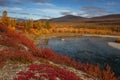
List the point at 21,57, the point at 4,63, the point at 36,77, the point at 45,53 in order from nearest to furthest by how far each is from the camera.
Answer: the point at 36,77, the point at 4,63, the point at 21,57, the point at 45,53

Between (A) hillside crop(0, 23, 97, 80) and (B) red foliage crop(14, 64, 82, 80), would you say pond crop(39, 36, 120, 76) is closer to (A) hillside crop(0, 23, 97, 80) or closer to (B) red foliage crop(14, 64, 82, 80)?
(A) hillside crop(0, 23, 97, 80)

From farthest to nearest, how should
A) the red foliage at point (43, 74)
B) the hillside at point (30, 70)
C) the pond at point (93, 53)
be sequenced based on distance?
the pond at point (93, 53), the hillside at point (30, 70), the red foliage at point (43, 74)

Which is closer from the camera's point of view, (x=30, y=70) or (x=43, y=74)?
(x=43, y=74)

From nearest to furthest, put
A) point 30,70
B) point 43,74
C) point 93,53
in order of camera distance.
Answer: point 43,74 < point 30,70 < point 93,53

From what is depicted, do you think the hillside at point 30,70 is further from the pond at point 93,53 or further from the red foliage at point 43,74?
the pond at point 93,53

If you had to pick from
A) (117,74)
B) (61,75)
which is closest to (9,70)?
(61,75)

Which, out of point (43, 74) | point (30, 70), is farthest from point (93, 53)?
point (43, 74)

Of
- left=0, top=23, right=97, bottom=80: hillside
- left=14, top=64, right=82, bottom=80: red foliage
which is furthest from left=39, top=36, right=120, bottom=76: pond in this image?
left=14, top=64, right=82, bottom=80: red foliage

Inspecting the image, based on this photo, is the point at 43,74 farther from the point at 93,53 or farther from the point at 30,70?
the point at 93,53

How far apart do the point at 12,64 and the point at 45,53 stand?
20.2 ft

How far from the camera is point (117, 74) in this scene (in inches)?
1014

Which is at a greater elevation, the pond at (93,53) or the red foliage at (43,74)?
the red foliage at (43,74)

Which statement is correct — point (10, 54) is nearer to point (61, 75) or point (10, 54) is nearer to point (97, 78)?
point (61, 75)

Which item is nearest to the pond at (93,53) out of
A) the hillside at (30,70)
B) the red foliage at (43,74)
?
the hillside at (30,70)
